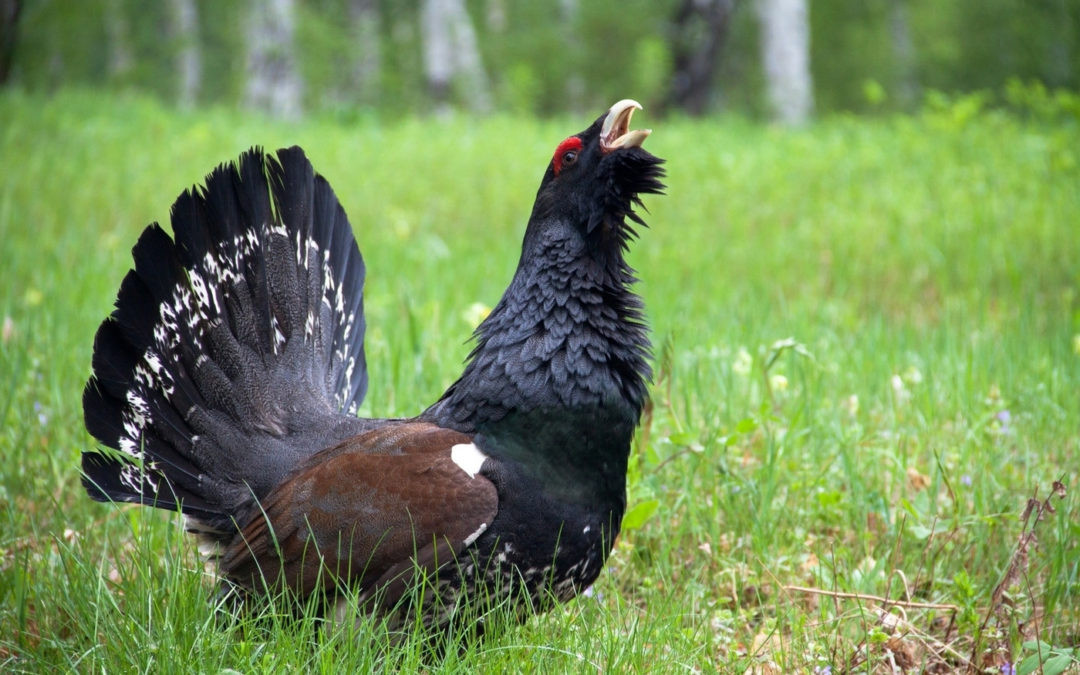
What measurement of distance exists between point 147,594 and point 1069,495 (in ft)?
10.1

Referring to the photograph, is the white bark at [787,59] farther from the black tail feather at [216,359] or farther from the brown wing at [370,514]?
the brown wing at [370,514]

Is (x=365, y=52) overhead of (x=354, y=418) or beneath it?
overhead

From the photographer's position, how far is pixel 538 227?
302 centimetres

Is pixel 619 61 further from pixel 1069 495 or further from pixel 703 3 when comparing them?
pixel 1069 495

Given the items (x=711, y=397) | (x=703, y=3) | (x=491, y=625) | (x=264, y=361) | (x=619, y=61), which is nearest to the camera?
(x=491, y=625)

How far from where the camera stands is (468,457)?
8.98 feet

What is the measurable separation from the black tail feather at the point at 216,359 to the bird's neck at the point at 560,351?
55 centimetres

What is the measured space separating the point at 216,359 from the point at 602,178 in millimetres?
1399

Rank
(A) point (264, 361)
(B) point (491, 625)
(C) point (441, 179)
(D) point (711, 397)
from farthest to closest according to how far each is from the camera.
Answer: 1. (C) point (441, 179)
2. (D) point (711, 397)
3. (A) point (264, 361)
4. (B) point (491, 625)

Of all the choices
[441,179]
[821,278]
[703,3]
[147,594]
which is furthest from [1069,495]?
[703,3]

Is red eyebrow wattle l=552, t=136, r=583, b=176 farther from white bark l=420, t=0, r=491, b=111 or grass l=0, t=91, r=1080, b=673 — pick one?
white bark l=420, t=0, r=491, b=111

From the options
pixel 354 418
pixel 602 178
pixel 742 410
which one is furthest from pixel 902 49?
pixel 354 418

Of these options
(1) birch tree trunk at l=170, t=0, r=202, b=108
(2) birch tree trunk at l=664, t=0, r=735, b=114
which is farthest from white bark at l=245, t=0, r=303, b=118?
(1) birch tree trunk at l=170, t=0, r=202, b=108

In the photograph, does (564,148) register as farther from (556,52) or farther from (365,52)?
(556,52)
